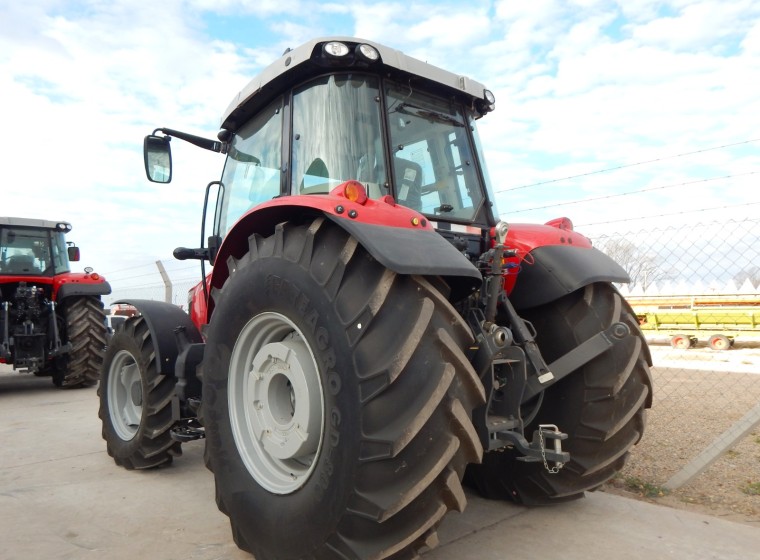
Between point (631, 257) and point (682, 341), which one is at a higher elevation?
point (631, 257)

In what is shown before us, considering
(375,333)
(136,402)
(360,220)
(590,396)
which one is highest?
(360,220)

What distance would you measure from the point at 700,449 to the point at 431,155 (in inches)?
127

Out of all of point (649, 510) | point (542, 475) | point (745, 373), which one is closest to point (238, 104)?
point (542, 475)

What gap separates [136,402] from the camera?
411 cm

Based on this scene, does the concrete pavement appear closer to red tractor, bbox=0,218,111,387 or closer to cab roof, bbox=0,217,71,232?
red tractor, bbox=0,218,111,387

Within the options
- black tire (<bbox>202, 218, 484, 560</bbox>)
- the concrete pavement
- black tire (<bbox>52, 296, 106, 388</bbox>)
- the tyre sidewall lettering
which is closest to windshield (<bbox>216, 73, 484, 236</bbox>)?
black tire (<bbox>202, 218, 484, 560</bbox>)

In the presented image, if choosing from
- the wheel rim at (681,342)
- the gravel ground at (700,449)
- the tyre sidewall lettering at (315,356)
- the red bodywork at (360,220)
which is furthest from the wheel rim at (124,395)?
the wheel rim at (681,342)

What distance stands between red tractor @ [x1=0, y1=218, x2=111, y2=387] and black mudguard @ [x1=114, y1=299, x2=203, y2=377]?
5.24 m

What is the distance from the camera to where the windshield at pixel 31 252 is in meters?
8.67

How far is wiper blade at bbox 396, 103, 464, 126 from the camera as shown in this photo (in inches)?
116

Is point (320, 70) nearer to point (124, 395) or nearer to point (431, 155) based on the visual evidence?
point (431, 155)

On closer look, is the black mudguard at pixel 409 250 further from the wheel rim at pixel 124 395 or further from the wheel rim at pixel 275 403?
the wheel rim at pixel 124 395

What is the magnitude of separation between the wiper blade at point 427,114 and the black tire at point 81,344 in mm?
7031

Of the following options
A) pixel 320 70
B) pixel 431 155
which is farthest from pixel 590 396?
pixel 320 70
